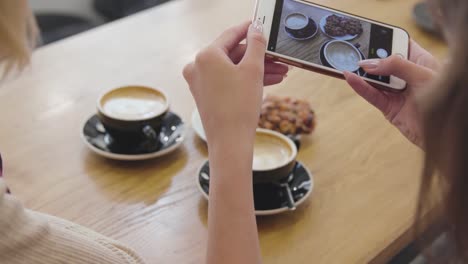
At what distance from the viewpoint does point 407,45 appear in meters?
1.04

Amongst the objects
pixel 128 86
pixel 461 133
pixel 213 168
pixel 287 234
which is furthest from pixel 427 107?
pixel 128 86

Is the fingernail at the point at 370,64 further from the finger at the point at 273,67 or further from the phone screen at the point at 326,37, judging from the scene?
the finger at the point at 273,67

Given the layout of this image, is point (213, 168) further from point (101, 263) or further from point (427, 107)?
point (427, 107)

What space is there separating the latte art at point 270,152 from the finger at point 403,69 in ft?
0.66

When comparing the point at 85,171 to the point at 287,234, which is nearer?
the point at 287,234

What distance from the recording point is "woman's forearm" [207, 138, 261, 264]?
83cm

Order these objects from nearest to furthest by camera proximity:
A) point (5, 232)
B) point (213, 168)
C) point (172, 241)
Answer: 1. point (5, 232)
2. point (213, 168)
3. point (172, 241)

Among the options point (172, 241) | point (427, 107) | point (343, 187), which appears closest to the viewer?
point (427, 107)

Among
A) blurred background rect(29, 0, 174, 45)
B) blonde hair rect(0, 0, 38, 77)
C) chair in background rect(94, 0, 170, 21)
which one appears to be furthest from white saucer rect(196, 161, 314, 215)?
chair in background rect(94, 0, 170, 21)

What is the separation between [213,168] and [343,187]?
0.97 feet

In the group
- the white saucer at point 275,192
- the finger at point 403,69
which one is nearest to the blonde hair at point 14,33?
the white saucer at point 275,192

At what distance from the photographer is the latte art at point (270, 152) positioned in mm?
1064

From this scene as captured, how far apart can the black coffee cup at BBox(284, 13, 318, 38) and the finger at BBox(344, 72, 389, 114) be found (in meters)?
0.10

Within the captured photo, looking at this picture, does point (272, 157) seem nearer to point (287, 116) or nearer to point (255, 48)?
point (287, 116)
